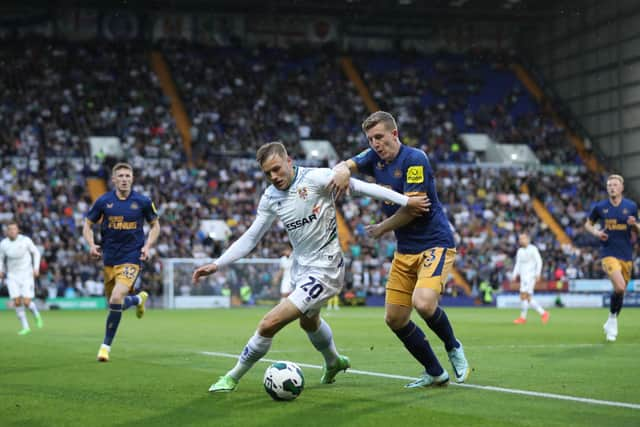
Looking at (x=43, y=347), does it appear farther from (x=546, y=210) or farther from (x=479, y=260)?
(x=546, y=210)

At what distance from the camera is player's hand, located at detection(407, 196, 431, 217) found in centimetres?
880

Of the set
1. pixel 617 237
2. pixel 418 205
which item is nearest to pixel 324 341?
pixel 418 205

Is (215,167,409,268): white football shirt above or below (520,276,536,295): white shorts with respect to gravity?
above

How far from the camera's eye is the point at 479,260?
4434 centimetres

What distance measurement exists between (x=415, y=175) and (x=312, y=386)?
90.2 inches

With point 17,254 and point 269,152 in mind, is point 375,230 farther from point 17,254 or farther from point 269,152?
point 17,254

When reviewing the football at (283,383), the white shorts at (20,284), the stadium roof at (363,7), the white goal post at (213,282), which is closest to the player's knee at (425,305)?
the football at (283,383)

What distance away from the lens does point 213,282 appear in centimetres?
4050

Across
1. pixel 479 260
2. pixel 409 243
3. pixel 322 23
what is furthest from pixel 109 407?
pixel 322 23

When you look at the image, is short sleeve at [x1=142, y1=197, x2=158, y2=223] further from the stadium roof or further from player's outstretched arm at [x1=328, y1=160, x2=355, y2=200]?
the stadium roof

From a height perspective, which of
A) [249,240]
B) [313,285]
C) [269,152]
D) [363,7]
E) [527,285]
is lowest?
[527,285]

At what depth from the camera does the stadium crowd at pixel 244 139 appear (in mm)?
42281

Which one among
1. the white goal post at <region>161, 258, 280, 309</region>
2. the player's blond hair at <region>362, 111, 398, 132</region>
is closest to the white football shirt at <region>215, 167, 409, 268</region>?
the player's blond hair at <region>362, 111, 398, 132</region>

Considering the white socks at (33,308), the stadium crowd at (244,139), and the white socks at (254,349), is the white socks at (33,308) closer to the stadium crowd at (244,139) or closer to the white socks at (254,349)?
the stadium crowd at (244,139)
